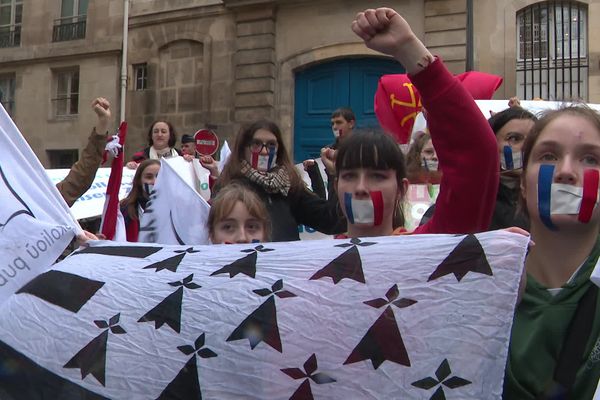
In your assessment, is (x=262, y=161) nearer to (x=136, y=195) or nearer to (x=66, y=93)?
(x=136, y=195)

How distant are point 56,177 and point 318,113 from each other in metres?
7.87

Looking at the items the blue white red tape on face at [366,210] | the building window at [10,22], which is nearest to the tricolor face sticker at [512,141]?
the blue white red tape on face at [366,210]

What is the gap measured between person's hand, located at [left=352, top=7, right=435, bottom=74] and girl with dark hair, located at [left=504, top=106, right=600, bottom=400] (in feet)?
1.15

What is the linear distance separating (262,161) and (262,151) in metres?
0.05

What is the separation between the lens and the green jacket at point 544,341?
1.35m

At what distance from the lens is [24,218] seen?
2.30 meters

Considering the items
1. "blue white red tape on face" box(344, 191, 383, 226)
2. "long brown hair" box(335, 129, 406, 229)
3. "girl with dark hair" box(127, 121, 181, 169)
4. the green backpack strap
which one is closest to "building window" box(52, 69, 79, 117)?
"girl with dark hair" box(127, 121, 181, 169)

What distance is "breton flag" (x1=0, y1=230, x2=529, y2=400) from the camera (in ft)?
4.60

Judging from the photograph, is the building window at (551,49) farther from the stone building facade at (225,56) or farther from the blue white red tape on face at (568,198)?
the blue white red tape on face at (568,198)

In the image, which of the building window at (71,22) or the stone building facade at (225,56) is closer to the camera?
the stone building facade at (225,56)

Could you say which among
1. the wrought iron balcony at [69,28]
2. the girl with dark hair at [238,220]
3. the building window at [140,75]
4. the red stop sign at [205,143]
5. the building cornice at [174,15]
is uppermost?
the wrought iron balcony at [69,28]

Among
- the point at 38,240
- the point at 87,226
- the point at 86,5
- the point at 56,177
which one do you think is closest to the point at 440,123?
the point at 38,240

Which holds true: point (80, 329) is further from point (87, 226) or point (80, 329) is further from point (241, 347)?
point (87, 226)

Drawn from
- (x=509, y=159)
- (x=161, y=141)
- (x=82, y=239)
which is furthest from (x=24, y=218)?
(x=161, y=141)
